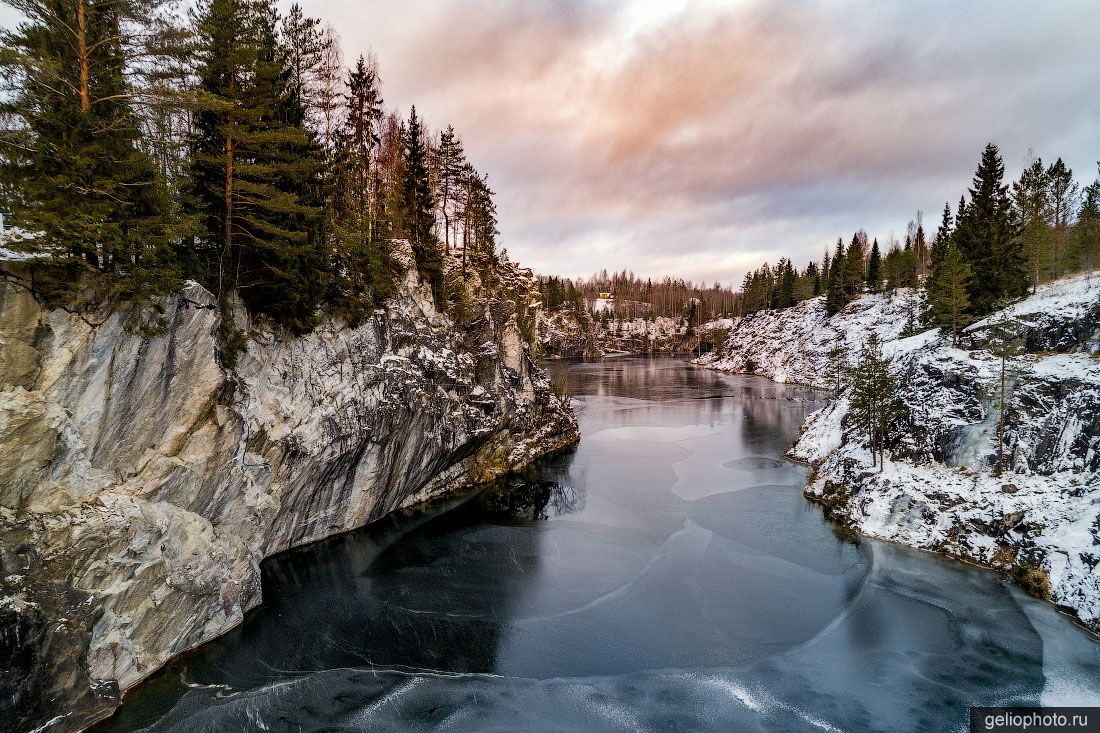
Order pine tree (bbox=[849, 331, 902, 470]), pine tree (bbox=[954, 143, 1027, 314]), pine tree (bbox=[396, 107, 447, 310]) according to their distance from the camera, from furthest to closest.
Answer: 1. pine tree (bbox=[954, 143, 1027, 314])
2. pine tree (bbox=[396, 107, 447, 310])
3. pine tree (bbox=[849, 331, 902, 470])

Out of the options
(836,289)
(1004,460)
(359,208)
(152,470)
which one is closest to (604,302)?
(836,289)

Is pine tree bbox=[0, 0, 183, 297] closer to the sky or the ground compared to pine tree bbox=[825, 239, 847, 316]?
closer to the ground

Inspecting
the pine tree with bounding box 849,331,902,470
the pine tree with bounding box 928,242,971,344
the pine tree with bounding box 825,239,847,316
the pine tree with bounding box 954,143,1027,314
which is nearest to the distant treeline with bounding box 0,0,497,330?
the pine tree with bounding box 849,331,902,470

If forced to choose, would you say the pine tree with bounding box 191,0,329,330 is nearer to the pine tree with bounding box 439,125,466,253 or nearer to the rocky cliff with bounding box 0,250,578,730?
the rocky cliff with bounding box 0,250,578,730

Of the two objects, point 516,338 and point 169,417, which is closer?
point 169,417

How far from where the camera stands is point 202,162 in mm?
18250

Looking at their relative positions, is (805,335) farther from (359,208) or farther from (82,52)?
(82,52)

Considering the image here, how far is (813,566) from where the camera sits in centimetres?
2358

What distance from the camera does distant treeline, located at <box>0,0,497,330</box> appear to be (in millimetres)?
11906

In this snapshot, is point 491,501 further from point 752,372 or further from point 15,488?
point 752,372

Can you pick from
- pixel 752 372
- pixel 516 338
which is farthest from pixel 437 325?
pixel 752 372

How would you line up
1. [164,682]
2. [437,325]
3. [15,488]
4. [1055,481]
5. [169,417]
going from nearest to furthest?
[15,488], [164,682], [169,417], [1055,481], [437,325]

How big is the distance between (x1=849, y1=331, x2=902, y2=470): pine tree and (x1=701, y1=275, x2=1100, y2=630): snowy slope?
2.60ft

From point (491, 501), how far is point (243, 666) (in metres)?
17.9
